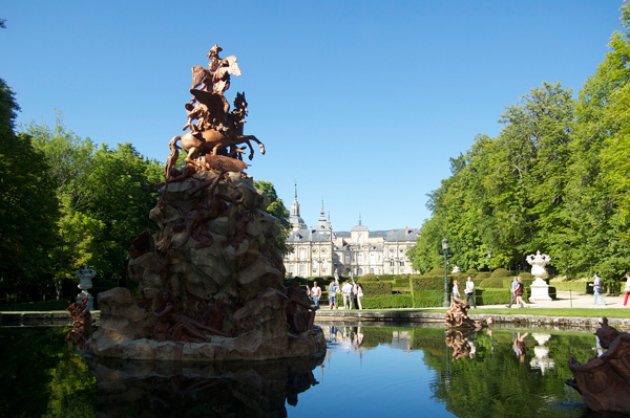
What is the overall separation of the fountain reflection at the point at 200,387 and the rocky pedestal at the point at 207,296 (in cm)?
43

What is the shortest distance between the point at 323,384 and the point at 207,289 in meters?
4.25

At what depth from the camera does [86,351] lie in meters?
14.5

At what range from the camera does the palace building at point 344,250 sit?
5443 inches

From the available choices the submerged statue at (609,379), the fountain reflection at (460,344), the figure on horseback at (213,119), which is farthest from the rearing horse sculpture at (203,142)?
the submerged statue at (609,379)

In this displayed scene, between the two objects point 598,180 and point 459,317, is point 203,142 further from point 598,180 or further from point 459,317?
point 598,180

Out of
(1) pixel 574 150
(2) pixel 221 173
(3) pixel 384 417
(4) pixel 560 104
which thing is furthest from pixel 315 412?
(4) pixel 560 104

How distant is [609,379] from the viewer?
8.25 metres

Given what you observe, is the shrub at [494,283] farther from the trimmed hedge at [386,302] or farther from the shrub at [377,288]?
the trimmed hedge at [386,302]

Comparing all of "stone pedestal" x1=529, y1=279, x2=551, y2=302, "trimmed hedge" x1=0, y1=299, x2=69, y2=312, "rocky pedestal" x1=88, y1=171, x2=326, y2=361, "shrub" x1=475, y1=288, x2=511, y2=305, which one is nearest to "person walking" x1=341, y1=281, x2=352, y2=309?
"shrub" x1=475, y1=288, x2=511, y2=305

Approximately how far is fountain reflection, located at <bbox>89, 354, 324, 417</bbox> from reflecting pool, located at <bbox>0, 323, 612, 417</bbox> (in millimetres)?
18

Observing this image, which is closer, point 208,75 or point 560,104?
point 208,75

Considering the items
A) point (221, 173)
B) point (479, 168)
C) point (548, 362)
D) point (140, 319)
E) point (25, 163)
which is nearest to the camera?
point (548, 362)

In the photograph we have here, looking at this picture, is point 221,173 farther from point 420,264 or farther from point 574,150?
point 420,264

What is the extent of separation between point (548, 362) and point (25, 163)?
971 inches
